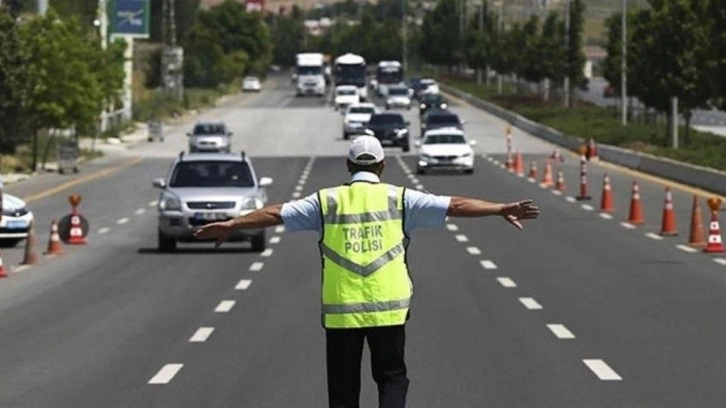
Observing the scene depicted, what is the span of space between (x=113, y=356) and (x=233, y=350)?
1.05 meters

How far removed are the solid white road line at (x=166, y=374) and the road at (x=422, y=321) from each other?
1 cm

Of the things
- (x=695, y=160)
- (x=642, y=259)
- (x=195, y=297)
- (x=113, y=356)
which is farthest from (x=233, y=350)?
(x=695, y=160)

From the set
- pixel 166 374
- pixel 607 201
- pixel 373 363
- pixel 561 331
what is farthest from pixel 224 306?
pixel 607 201

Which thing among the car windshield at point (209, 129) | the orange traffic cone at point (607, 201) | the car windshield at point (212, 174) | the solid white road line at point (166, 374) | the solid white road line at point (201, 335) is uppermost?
the car windshield at point (212, 174)

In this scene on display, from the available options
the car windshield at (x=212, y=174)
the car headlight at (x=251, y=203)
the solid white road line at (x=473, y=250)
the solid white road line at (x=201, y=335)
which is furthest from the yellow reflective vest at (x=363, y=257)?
the car windshield at (x=212, y=174)

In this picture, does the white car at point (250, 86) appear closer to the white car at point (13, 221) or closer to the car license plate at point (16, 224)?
the white car at point (13, 221)

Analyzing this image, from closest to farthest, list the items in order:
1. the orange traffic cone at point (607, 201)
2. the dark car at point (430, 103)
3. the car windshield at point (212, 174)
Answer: the car windshield at point (212, 174) → the orange traffic cone at point (607, 201) → the dark car at point (430, 103)

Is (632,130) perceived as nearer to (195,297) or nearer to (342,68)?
(195,297)

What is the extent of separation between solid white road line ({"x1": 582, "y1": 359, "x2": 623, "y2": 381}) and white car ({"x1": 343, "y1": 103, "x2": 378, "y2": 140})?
67241 mm

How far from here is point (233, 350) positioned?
682 inches

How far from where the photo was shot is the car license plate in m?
31.5

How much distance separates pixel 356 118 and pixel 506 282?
60678 millimetres

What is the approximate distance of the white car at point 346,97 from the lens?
11684 cm

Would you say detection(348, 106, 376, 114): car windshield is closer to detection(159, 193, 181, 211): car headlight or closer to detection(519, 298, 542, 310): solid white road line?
detection(159, 193, 181, 211): car headlight
